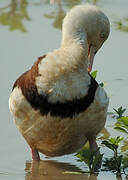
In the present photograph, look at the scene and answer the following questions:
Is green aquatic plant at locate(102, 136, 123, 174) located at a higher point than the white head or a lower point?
lower

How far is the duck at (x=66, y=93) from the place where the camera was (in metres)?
5.71

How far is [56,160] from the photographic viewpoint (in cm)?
663

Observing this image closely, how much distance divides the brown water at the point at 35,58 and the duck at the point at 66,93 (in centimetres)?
34

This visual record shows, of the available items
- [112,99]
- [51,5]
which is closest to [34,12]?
[51,5]

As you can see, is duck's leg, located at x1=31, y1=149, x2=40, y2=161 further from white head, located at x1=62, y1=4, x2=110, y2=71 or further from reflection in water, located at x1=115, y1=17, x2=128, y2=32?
reflection in water, located at x1=115, y1=17, x2=128, y2=32

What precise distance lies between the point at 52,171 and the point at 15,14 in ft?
19.5

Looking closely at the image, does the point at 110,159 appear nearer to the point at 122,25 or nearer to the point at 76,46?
the point at 76,46

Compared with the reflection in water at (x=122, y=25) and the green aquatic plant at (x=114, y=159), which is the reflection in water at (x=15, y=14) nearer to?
the reflection in water at (x=122, y=25)

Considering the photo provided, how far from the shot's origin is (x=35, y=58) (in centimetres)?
935

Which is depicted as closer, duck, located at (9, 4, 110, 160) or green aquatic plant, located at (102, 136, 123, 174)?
duck, located at (9, 4, 110, 160)

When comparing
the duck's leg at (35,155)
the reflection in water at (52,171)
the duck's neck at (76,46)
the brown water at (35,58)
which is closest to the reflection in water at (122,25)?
the brown water at (35,58)

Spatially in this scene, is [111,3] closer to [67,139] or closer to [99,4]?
[99,4]

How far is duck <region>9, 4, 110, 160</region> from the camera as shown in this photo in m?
5.71

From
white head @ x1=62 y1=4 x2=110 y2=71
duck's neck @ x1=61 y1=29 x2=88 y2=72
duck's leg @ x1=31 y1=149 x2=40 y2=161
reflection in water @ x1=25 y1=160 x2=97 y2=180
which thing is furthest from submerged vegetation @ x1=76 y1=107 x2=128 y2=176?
white head @ x1=62 y1=4 x2=110 y2=71
